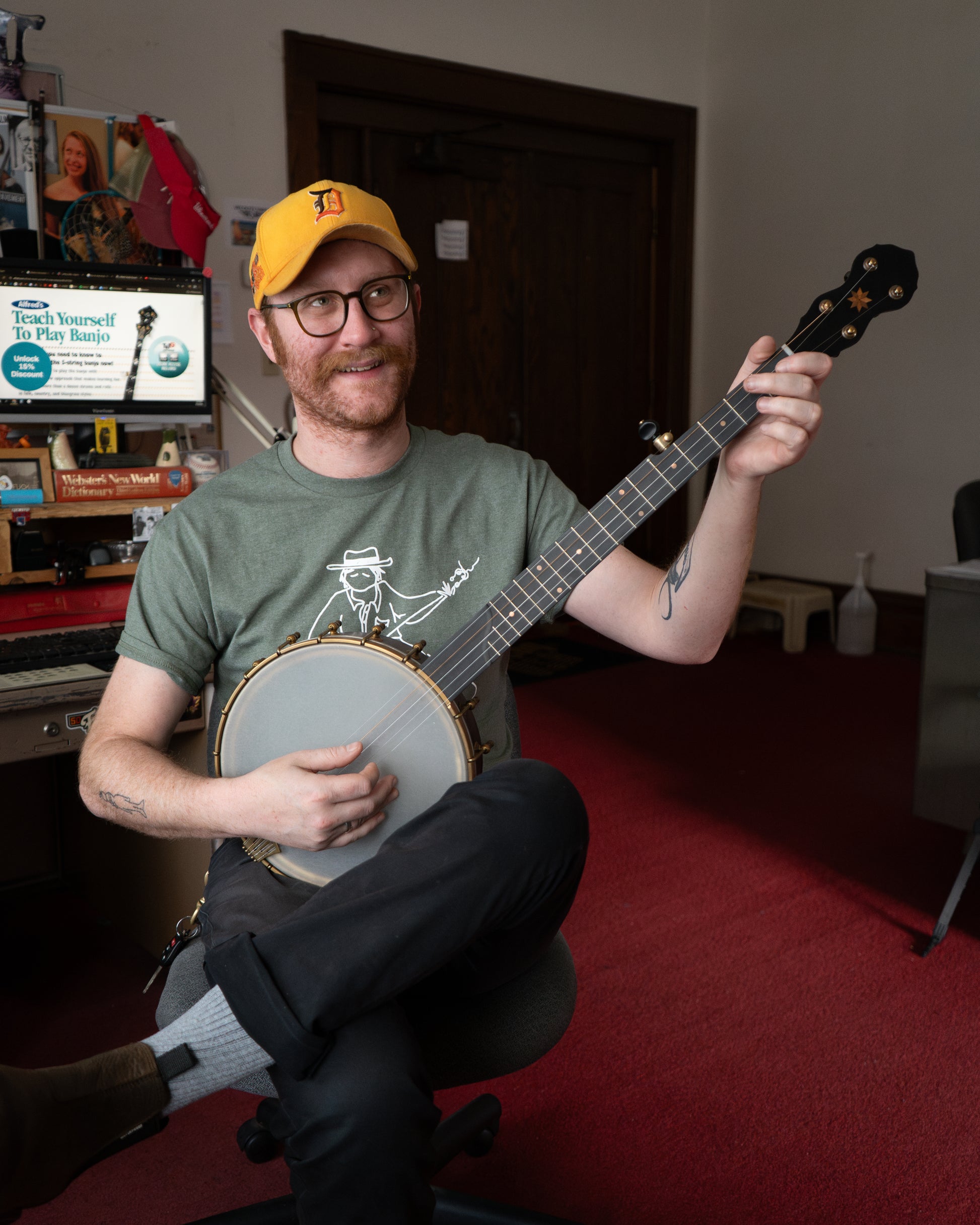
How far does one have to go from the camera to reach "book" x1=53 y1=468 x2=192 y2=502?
6.61 ft

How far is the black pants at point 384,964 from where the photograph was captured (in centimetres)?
88

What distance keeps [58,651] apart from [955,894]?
1774 millimetres

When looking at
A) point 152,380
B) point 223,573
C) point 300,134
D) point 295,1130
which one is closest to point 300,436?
point 223,573

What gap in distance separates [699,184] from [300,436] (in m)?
4.38

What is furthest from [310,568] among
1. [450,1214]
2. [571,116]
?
[571,116]

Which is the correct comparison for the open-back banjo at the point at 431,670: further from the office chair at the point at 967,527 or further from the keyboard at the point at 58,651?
the office chair at the point at 967,527

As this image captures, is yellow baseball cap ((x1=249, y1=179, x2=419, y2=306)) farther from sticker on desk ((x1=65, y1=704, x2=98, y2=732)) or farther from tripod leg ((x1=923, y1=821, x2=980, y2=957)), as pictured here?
tripod leg ((x1=923, y1=821, x2=980, y2=957))

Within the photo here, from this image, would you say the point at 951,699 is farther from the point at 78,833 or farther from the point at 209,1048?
the point at 78,833

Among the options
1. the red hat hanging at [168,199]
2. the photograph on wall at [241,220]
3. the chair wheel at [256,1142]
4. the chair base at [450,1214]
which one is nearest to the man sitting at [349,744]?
the chair base at [450,1214]

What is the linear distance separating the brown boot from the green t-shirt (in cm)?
43

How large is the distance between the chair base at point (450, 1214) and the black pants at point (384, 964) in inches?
20.2

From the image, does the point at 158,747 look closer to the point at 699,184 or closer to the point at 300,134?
the point at 300,134

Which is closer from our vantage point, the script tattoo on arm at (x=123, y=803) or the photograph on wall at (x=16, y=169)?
the script tattoo on arm at (x=123, y=803)

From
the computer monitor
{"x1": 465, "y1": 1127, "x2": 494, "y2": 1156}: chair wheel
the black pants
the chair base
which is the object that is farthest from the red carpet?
the computer monitor
